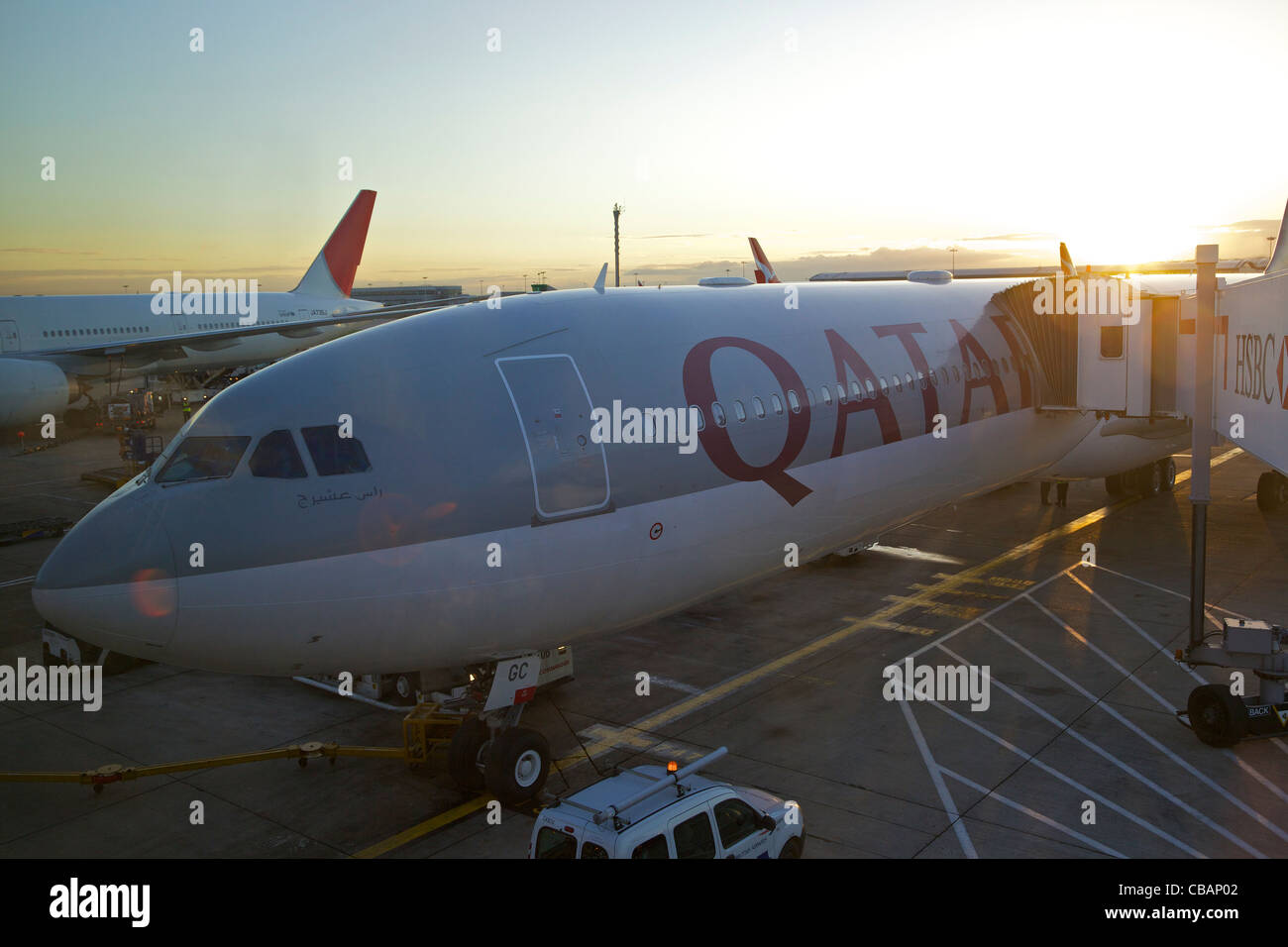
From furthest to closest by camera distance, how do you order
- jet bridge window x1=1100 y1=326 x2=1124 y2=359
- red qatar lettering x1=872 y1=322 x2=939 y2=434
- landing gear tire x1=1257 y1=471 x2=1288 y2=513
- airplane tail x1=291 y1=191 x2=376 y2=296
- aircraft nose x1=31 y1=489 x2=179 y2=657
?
airplane tail x1=291 y1=191 x2=376 y2=296 → landing gear tire x1=1257 y1=471 x2=1288 y2=513 → jet bridge window x1=1100 y1=326 x2=1124 y2=359 → red qatar lettering x1=872 y1=322 x2=939 y2=434 → aircraft nose x1=31 y1=489 x2=179 y2=657

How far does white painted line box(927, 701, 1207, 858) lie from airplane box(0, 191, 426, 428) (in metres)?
19.4

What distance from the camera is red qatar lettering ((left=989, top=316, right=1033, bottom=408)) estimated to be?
61.0 ft

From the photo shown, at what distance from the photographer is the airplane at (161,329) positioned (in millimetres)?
34094

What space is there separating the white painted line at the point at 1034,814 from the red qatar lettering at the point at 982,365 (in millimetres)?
7005

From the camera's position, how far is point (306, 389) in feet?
32.6

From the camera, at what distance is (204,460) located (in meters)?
9.55

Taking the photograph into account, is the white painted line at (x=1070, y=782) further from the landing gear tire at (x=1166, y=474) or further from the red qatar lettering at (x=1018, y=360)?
the landing gear tire at (x=1166, y=474)

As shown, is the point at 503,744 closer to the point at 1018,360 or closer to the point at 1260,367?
the point at 1260,367

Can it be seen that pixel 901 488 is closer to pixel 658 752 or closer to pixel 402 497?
pixel 658 752

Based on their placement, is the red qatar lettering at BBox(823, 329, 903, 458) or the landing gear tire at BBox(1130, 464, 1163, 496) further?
the landing gear tire at BBox(1130, 464, 1163, 496)

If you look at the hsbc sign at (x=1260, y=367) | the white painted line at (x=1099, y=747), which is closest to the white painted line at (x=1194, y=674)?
the white painted line at (x=1099, y=747)

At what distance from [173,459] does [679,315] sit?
20.4 feet

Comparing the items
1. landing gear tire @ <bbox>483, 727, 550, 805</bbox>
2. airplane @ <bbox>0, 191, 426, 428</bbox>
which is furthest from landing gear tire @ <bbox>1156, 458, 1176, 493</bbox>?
landing gear tire @ <bbox>483, 727, 550, 805</bbox>

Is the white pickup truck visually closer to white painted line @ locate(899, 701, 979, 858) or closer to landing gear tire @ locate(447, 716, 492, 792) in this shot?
white painted line @ locate(899, 701, 979, 858)
